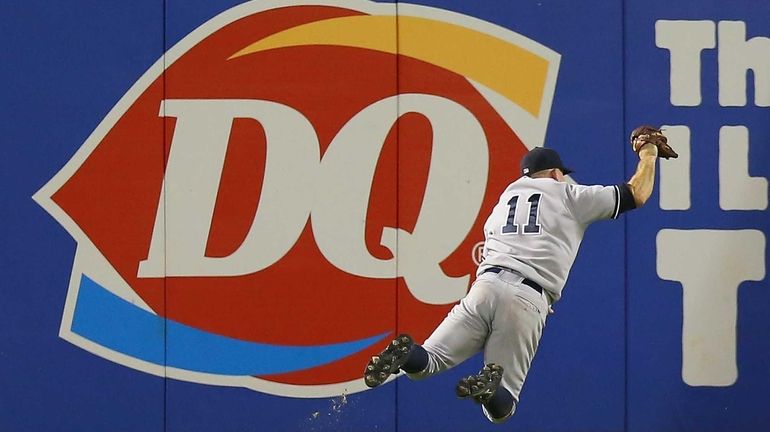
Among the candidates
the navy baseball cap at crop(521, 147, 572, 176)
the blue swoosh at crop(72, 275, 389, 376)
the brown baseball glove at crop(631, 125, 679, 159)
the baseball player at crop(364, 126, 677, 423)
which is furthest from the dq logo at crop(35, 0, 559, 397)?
the brown baseball glove at crop(631, 125, 679, 159)

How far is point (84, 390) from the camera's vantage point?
364 inches

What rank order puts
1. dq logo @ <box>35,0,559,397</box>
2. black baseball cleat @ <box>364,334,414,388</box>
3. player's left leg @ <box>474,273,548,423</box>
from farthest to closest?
dq logo @ <box>35,0,559,397</box>
player's left leg @ <box>474,273,548,423</box>
black baseball cleat @ <box>364,334,414,388</box>

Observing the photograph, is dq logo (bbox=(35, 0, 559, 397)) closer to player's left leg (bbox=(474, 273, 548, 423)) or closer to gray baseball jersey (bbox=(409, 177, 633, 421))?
gray baseball jersey (bbox=(409, 177, 633, 421))

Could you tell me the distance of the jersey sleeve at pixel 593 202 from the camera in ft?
23.5

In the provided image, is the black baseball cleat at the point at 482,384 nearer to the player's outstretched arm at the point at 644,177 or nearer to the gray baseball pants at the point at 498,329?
the gray baseball pants at the point at 498,329

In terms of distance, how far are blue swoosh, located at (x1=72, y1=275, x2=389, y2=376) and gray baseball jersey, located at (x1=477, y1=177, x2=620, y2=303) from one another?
232 cm

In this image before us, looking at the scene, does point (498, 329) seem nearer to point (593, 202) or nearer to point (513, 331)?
point (513, 331)

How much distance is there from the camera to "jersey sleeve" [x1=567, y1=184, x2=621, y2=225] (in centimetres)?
717

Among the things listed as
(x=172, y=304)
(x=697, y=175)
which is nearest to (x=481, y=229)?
(x=697, y=175)

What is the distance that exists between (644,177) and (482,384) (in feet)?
4.50

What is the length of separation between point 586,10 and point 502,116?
919 millimetres

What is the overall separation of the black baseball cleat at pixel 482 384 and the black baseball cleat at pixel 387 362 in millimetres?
317

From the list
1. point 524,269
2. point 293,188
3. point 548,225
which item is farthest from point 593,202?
point 293,188

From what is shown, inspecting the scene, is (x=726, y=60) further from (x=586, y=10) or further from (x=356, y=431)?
(x=356, y=431)
